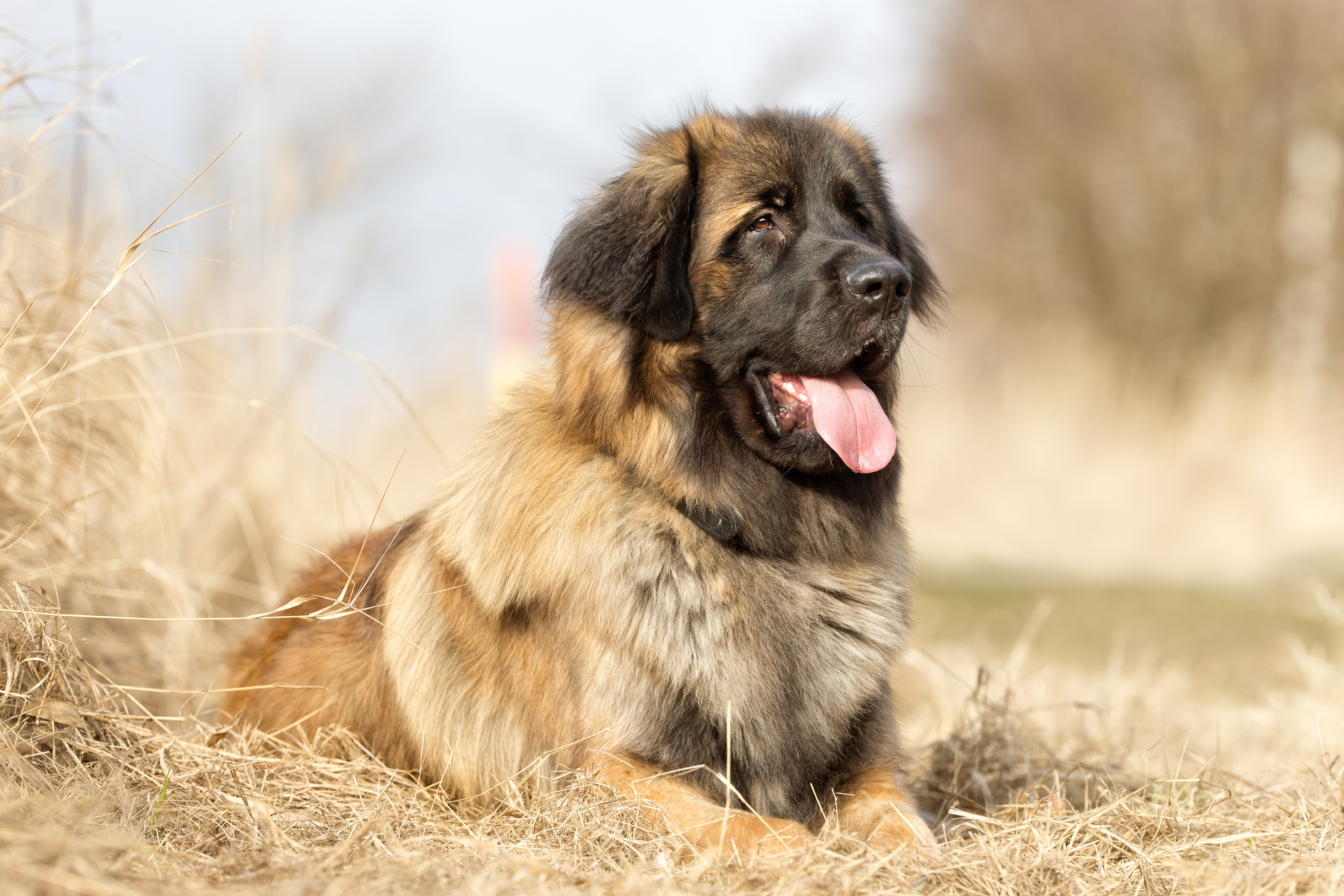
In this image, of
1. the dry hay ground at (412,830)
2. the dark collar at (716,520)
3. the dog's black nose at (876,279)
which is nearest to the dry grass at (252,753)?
the dry hay ground at (412,830)

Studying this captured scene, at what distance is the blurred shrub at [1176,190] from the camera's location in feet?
45.1

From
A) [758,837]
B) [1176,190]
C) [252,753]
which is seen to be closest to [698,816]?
[758,837]

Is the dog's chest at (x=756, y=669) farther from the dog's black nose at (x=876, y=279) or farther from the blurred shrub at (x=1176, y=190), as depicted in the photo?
the blurred shrub at (x=1176, y=190)

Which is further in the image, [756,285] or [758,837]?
[756,285]

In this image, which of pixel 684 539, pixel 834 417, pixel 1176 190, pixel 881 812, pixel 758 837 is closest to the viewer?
pixel 758 837

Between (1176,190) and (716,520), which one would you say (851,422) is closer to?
(716,520)

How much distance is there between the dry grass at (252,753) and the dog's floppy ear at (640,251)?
111cm

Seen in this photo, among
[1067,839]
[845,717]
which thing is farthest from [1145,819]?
[845,717]

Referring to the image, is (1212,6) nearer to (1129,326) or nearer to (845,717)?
(1129,326)

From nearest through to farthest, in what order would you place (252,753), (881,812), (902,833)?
1. (902,833)
2. (881,812)
3. (252,753)

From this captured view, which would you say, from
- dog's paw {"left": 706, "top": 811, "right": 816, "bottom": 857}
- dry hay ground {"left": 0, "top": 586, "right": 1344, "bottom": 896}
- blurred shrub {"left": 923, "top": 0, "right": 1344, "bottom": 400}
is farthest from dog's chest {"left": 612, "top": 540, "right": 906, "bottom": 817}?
→ blurred shrub {"left": 923, "top": 0, "right": 1344, "bottom": 400}

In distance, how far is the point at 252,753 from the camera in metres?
3.03

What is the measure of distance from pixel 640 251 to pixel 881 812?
1532mm

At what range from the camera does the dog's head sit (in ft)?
9.37
